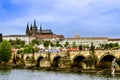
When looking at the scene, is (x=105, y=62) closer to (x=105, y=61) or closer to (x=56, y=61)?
(x=105, y=61)

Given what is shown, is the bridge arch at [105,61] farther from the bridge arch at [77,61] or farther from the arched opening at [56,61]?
the arched opening at [56,61]

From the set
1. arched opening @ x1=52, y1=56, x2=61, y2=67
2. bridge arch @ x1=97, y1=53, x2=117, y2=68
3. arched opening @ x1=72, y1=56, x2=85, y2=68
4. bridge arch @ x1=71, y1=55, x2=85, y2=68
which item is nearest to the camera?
bridge arch @ x1=97, y1=53, x2=117, y2=68

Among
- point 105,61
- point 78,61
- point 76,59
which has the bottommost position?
point 78,61

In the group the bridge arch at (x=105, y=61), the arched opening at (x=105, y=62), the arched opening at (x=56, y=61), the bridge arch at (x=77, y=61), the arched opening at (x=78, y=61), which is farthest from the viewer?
the arched opening at (x=56, y=61)

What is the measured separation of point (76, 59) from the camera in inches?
3145

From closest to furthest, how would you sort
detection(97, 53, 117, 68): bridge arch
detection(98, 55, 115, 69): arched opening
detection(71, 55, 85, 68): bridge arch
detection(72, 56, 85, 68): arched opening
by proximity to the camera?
detection(97, 53, 117, 68): bridge arch → detection(98, 55, 115, 69): arched opening → detection(71, 55, 85, 68): bridge arch → detection(72, 56, 85, 68): arched opening

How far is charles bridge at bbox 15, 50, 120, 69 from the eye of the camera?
234 ft

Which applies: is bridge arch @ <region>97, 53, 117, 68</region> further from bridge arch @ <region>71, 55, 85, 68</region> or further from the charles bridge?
bridge arch @ <region>71, 55, 85, 68</region>

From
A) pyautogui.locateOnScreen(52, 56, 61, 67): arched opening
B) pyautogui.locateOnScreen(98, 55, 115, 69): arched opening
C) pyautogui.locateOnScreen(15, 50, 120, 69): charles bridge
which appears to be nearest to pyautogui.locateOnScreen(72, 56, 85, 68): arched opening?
pyautogui.locateOnScreen(15, 50, 120, 69): charles bridge

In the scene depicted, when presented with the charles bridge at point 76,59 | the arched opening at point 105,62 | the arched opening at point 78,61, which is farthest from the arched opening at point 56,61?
the arched opening at point 105,62

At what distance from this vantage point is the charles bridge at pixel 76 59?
71.4m

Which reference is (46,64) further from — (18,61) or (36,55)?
(18,61)

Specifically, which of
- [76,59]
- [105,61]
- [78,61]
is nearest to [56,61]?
[78,61]

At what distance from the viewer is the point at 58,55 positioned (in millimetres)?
86000
